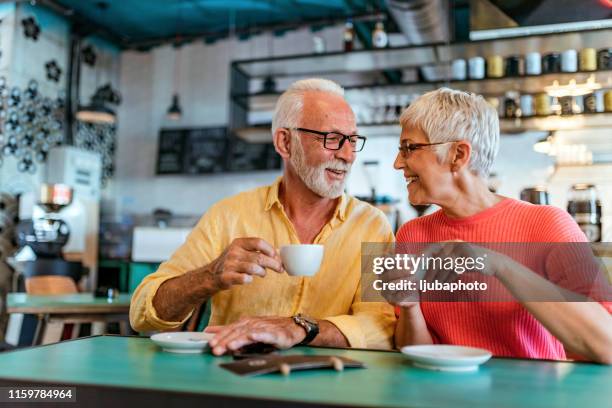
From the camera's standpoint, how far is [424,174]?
1.70 metres

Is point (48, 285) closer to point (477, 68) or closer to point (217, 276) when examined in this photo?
point (217, 276)

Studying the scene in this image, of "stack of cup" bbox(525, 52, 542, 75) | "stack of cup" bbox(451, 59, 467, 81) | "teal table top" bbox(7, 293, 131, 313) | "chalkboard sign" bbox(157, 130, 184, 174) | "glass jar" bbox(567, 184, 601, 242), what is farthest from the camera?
"chalkboard sign" bbox(157, 130, 184, 174)

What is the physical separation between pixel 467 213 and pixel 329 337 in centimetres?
54

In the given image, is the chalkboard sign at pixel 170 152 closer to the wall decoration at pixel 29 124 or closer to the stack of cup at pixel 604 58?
the wall decoration at pixel 29 124

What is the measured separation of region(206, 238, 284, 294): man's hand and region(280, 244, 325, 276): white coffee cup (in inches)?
1.0

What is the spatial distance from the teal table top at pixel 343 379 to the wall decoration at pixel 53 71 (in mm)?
6925

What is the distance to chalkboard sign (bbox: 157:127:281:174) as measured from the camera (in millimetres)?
7758

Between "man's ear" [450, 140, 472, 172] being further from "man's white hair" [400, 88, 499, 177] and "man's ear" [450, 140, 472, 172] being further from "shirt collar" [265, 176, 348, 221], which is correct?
"shirt collar" [265, 176, 348, 221]

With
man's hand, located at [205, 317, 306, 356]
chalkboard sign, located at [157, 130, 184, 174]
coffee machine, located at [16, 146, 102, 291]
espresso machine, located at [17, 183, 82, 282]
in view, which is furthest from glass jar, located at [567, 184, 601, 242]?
chalkboard sign, located at [157, 130, 184, 174]

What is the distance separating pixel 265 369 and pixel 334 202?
119 cm

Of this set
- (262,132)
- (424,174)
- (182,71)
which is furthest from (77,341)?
(182,71)

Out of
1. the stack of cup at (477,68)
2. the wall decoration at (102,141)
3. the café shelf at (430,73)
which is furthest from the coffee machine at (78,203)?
the stack of cup at (477,68)

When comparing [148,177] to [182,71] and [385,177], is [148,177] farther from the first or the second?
[385,177]

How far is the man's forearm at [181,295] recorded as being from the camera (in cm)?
171
